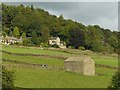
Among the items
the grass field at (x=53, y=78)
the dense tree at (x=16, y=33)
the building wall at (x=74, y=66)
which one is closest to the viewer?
the grass field at (x=53, y=78)

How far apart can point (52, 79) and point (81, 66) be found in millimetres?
10826

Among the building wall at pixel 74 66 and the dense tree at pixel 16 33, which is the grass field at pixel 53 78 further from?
the dense tree at pixel 16 33

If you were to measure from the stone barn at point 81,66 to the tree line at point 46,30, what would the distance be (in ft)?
129

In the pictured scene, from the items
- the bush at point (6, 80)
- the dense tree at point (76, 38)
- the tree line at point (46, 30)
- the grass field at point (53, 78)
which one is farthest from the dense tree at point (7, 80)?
the dense tree at point (76, 38)

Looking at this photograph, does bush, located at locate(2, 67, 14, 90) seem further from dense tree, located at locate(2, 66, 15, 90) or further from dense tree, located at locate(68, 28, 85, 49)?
dense tree, located at locate(68, 28, 85, 49)

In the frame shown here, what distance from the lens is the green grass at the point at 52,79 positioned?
129ft

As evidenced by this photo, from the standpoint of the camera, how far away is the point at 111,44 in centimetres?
Result: 13025

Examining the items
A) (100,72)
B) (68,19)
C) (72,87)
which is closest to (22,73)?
(72,87)

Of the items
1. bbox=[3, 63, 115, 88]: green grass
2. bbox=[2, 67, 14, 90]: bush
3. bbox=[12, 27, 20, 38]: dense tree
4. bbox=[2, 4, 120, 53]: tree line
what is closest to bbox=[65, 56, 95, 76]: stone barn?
bbox=[3, 63, 115, 88]: green grass

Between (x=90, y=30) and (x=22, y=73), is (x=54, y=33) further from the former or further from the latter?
(x=22, y=73)

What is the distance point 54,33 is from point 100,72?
79.9 metres

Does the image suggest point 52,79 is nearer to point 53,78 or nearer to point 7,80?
point 53,78

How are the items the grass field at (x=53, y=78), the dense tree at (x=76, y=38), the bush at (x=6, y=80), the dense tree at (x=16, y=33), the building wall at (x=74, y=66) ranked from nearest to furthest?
the bush at (x=6, y=80)
the grass field at (x=53, y=78)
the building wall at (x=74, y=66)
the dense tree at (x=76, y=38)
the dense tree at (x=16, y=33)

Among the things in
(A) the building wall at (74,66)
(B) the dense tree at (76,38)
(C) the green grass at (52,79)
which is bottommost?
(C) the green grass at (52,79)
